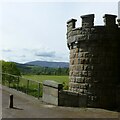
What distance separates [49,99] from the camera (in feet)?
50.0

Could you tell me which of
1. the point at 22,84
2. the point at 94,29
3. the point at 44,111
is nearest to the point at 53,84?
the point at 44,111

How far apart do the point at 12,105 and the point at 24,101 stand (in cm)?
211

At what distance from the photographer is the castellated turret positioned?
47.7ft

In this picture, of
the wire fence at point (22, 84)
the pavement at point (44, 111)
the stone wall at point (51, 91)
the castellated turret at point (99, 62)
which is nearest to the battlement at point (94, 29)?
the castellated turret at point (99, 62)

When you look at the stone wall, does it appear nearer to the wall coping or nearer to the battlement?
the wall coping

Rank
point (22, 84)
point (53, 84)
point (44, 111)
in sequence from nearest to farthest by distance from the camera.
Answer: point (44, 111) < point (53, 84) < point (22, 84)

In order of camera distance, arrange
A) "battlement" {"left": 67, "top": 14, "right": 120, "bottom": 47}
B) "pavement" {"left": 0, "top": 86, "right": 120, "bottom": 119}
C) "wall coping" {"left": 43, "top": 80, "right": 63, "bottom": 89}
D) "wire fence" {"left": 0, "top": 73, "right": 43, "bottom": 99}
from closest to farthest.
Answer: "pavement" {"left": 0, "top": 86, "right": 120, "bottom": 119}, "wall coping" {"left": 43, "top": 80, "right": 63, "bottom": 89}, "battlement" {"left": 67, "top": 14, "right": 120, "bottom": 47}, "wire fence" {"left": 0, "top": 73, "right": 43, "bottom": 99}

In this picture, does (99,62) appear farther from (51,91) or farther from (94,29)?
(51,91)

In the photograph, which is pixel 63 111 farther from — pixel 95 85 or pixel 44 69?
pixel 44 69

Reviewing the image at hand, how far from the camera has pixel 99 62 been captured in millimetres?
14539

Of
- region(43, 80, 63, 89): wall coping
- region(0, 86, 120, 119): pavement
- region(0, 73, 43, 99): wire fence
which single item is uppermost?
region(43, 80, 63, 89): wall coping

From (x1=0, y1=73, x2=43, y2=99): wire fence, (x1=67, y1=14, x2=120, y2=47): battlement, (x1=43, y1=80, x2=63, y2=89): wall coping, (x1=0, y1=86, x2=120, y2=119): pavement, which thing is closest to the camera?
(x1=0, y1=86, x2=120, y2=119): pavement

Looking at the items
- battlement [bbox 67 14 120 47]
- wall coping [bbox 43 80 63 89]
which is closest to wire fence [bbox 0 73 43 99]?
wall coping [bbox 43 80 63 89]

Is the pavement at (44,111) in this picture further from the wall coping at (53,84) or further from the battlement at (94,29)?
the battlement at (94,29)
